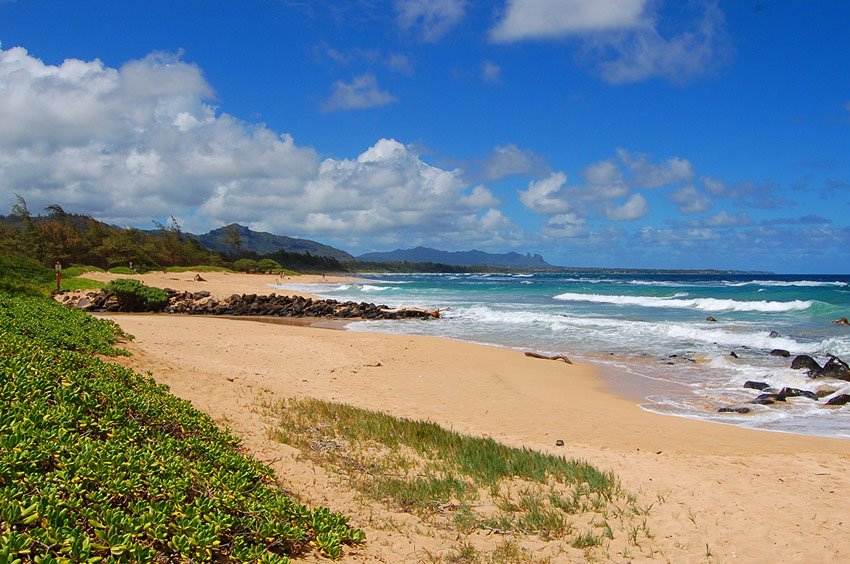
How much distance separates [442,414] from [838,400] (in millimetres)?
8296

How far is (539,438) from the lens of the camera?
8.86 meters

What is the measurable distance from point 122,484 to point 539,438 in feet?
20.9

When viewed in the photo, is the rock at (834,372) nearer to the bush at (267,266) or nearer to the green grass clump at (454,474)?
the green grass clump at (454,474)

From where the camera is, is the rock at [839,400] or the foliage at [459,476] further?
the rock at [839,400]

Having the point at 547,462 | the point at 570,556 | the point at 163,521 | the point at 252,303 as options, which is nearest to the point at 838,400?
the point at 547,462

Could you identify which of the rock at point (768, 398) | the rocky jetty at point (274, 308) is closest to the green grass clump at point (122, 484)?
the rock at point (768, 398)

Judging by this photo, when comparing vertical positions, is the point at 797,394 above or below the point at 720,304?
below

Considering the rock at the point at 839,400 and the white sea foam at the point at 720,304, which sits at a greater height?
the white sea foam at the point at 720,304

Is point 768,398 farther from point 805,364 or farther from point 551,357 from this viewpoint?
point 551,357

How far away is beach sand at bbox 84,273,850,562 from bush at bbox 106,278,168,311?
10.8m

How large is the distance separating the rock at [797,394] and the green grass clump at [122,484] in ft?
37.9

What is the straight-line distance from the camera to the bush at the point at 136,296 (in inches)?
1048

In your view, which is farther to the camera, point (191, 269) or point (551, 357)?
point (191, 269)

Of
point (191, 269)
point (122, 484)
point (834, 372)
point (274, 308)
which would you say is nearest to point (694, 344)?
point (834, 372)
